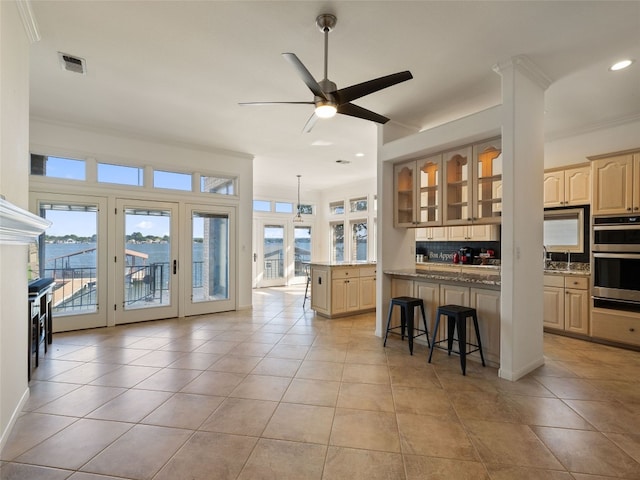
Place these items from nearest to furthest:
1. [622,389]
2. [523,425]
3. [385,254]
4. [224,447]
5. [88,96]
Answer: [224,447], [523,425], [622,389], [88,96], [385,254]

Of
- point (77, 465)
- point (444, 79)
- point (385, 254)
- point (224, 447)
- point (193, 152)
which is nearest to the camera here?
point (77, 465)

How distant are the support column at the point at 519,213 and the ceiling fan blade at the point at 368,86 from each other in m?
1.20

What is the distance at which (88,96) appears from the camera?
146 inches

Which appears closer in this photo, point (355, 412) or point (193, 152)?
point (355, 412)

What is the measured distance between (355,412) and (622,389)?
241 centimetres

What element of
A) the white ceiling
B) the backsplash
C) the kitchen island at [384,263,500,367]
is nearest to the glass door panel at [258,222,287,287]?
the backsplash

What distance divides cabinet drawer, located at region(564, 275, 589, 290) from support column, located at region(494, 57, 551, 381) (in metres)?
1.55

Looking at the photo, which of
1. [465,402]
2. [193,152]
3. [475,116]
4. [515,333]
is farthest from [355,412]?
[193,152]

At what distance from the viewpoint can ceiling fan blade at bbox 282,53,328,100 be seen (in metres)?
2.09

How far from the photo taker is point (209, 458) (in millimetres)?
1912

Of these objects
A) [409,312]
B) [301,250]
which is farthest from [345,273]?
[301,250]

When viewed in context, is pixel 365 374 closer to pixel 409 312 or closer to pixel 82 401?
pixel 409 312

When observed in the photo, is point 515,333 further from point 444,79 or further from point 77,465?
point 77,465

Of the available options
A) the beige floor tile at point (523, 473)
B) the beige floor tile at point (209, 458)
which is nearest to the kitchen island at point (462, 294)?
the beige floor tile at point (523, 473)
